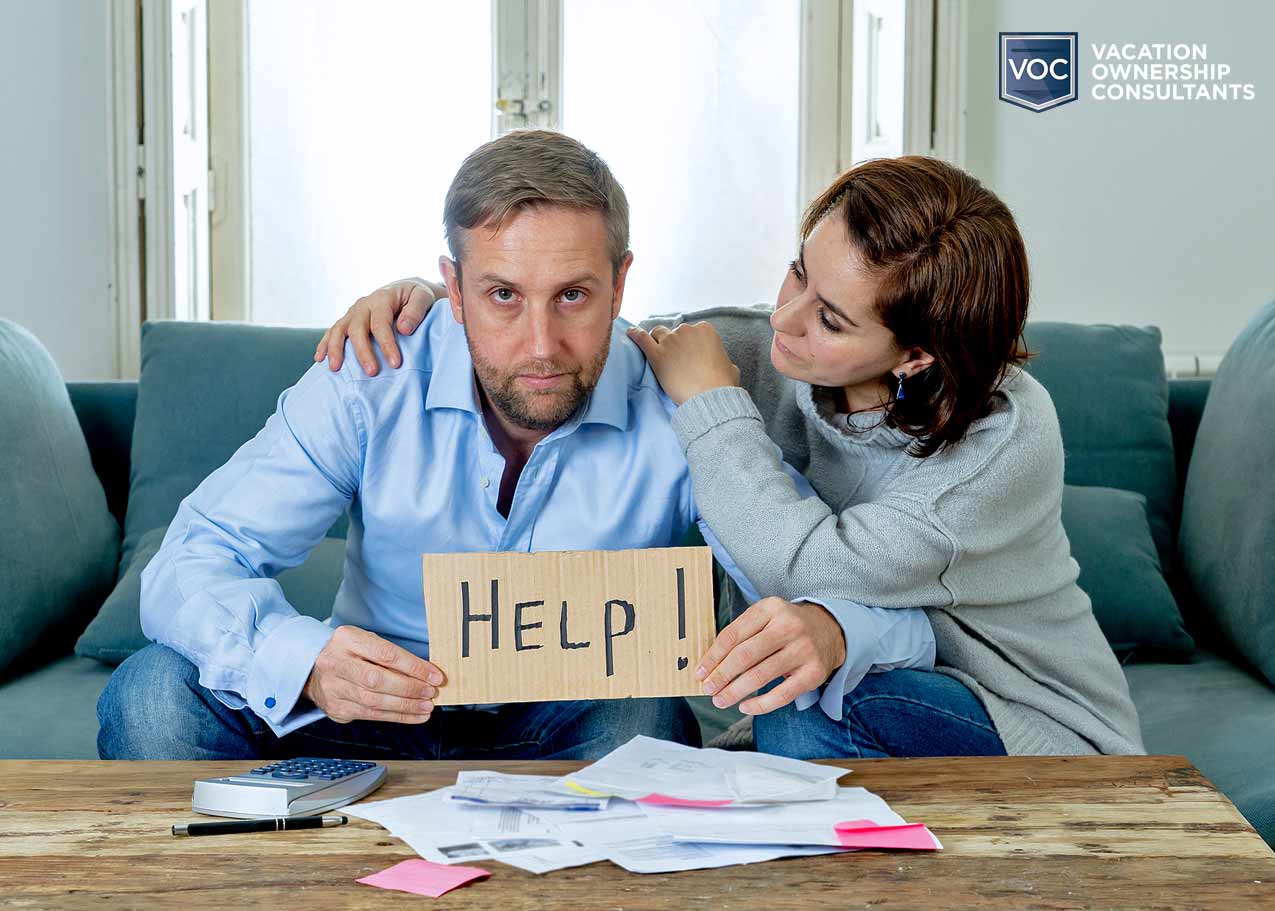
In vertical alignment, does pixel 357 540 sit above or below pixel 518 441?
below

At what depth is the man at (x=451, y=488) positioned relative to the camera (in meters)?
1.29

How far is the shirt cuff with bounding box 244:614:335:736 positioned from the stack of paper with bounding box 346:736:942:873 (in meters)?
0.21

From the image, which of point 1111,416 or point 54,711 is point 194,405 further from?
point 1111,416

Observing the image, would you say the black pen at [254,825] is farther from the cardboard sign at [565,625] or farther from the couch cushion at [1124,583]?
the couch cushion at [1124,583]

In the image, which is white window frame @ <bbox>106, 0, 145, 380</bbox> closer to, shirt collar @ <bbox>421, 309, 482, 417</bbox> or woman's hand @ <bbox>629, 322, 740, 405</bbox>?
shirt collar @ <bbox>421, 309, 482, 417</bbox>

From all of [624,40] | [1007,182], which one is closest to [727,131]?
[624,40]

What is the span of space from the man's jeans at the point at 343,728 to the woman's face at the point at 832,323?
1.43 feet

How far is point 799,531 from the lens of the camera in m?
1.33

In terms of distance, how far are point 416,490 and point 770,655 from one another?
0.50 metres

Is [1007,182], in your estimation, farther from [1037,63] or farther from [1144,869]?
[1144,869]

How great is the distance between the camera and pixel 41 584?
6.09 ft

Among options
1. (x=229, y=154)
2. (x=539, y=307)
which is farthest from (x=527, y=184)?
(x=229, y=154)

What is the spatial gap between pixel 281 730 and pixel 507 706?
1.15ft

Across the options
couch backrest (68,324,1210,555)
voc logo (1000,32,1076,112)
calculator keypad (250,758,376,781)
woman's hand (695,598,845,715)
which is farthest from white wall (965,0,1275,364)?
calculator keypad (250,758,376,781)
